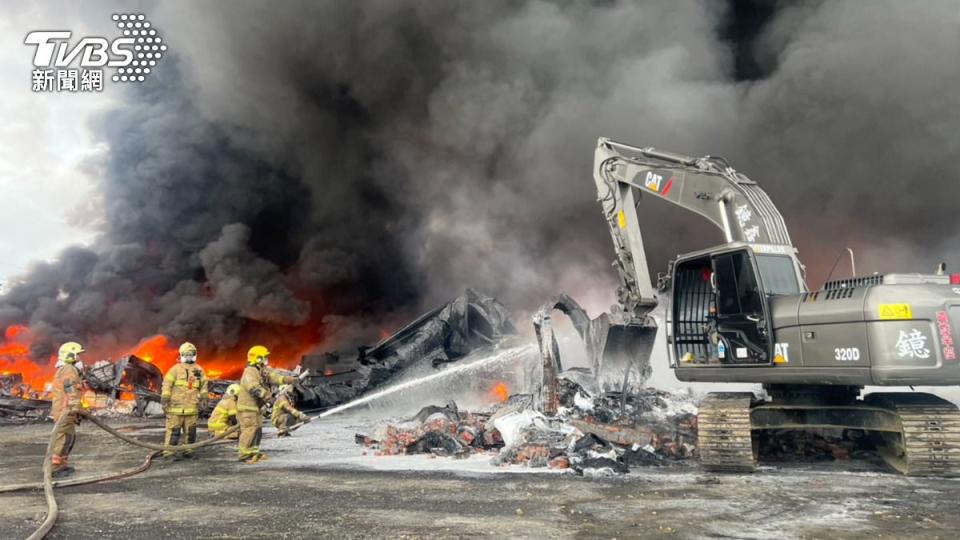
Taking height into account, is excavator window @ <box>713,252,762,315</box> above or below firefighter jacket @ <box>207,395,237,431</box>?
above

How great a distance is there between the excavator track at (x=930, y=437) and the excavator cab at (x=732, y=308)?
4.89 feet

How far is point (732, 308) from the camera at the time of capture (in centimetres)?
705

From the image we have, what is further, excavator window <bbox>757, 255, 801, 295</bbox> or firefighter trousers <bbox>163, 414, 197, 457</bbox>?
firefighter trousers <bbox>163, 414, 197, 457</bbox>

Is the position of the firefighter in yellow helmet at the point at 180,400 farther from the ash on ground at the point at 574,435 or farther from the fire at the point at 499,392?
the fire at the point at 499,392

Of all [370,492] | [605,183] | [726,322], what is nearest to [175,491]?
[370,492]

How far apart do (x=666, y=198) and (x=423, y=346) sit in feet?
25.0

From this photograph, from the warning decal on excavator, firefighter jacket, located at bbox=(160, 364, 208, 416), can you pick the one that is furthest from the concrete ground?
the warning decal on excavator

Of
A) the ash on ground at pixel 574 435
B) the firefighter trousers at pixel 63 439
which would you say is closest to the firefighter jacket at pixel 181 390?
the firefighter trousers at pixel 63 439

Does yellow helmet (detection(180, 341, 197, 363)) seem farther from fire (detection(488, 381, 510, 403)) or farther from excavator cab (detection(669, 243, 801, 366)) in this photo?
excavator cab (detection(669, 243, 801, 366))

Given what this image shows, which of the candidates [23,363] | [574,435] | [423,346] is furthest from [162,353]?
[574,435]

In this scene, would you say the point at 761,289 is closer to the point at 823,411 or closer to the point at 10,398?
the point at 823,411

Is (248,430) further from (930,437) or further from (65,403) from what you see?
(930,437)

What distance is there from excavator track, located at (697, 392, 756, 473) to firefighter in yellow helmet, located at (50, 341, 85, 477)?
7741mm

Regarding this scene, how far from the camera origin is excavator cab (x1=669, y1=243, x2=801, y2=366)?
676cm
